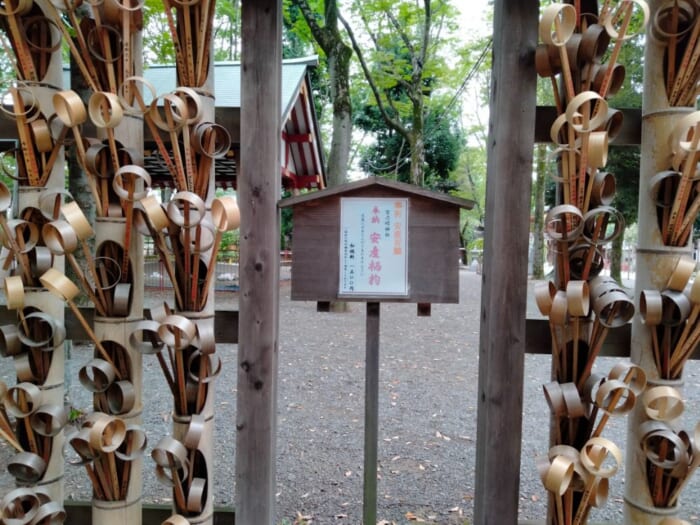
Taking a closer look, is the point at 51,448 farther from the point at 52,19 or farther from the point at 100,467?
the point at 52,19

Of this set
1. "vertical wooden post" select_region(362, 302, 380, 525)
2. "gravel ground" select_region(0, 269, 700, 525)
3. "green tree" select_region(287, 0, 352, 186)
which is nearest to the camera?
"vertical wooden post" select_region(362, 302, 380, 525)

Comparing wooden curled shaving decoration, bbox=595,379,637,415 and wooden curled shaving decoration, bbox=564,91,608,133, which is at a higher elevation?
wooden curled shaving decoration, bbox=564,91,608,133

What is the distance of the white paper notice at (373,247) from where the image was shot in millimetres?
1623

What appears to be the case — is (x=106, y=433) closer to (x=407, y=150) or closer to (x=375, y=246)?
(x=375, y=246)

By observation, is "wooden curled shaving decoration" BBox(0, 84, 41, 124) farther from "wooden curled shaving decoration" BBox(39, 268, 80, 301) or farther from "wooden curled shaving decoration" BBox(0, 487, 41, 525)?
"wooden curled shaving decoration" BBox(0, 487, 41, 525)

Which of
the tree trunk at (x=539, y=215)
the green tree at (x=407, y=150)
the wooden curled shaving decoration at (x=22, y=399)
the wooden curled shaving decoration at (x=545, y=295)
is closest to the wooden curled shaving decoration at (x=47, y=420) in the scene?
the wooden curled shaving decoration at (x=22, y=399)

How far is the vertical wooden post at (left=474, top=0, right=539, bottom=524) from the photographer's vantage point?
146cm

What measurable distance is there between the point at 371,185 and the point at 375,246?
207 millimetres

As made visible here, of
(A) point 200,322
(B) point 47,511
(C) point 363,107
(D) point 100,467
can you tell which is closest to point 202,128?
(A) point 200,322

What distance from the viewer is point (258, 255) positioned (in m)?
1.56

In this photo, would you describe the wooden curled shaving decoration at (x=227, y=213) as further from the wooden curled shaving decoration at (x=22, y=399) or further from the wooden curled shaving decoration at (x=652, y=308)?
the wooden curled shaving decoration at (x=652, y=308)

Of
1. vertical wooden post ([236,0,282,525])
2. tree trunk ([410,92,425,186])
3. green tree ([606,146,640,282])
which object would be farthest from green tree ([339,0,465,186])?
vertical wooden post ([236,0,282,525])

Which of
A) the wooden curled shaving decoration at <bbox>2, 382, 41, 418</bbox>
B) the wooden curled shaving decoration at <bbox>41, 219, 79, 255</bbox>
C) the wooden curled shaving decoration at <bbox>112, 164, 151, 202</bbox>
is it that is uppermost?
the wooden curled shaving decoration at <bbox>112, 164, 151, 202</bbox>

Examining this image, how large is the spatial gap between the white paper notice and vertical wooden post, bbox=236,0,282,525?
241 mm
